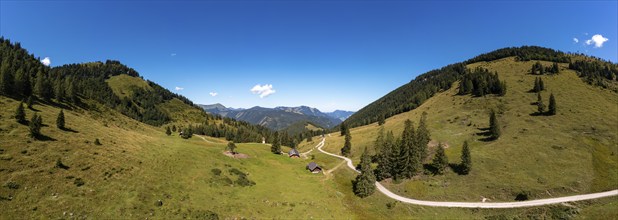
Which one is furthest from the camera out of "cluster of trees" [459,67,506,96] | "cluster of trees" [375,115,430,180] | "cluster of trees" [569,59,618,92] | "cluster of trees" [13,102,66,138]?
"cluster of trees" [459,67,506,96]

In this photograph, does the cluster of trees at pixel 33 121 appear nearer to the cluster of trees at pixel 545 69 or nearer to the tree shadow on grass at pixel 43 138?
the tree shadow on grass at pixel 43 138

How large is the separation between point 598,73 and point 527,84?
4684 cm

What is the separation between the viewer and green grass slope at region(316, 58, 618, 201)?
71750mm

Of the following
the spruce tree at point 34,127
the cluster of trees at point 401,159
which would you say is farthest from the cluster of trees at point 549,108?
the spruce tree at point 34,127

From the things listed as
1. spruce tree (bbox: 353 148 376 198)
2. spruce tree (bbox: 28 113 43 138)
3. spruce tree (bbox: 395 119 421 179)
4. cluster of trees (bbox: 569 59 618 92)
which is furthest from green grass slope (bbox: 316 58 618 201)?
spruce tree (bbox: 28 113 43 138)

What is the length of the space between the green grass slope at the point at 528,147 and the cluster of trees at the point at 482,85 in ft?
22.1

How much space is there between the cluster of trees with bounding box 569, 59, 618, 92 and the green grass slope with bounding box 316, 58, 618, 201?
252 inches

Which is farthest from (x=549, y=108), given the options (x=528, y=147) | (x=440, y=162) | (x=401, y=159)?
(x=401, y=159)

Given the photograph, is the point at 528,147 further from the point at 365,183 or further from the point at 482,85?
the point at 482,85

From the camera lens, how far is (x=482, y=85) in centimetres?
16388

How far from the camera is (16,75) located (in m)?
85.3

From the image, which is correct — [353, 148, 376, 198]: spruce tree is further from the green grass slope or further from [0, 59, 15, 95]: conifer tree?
[0, 59, 15, 95]: conifer tree

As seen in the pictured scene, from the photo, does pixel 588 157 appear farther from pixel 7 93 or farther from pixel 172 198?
pixel 7 93

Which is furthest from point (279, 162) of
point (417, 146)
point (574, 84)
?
point (574, 84)
